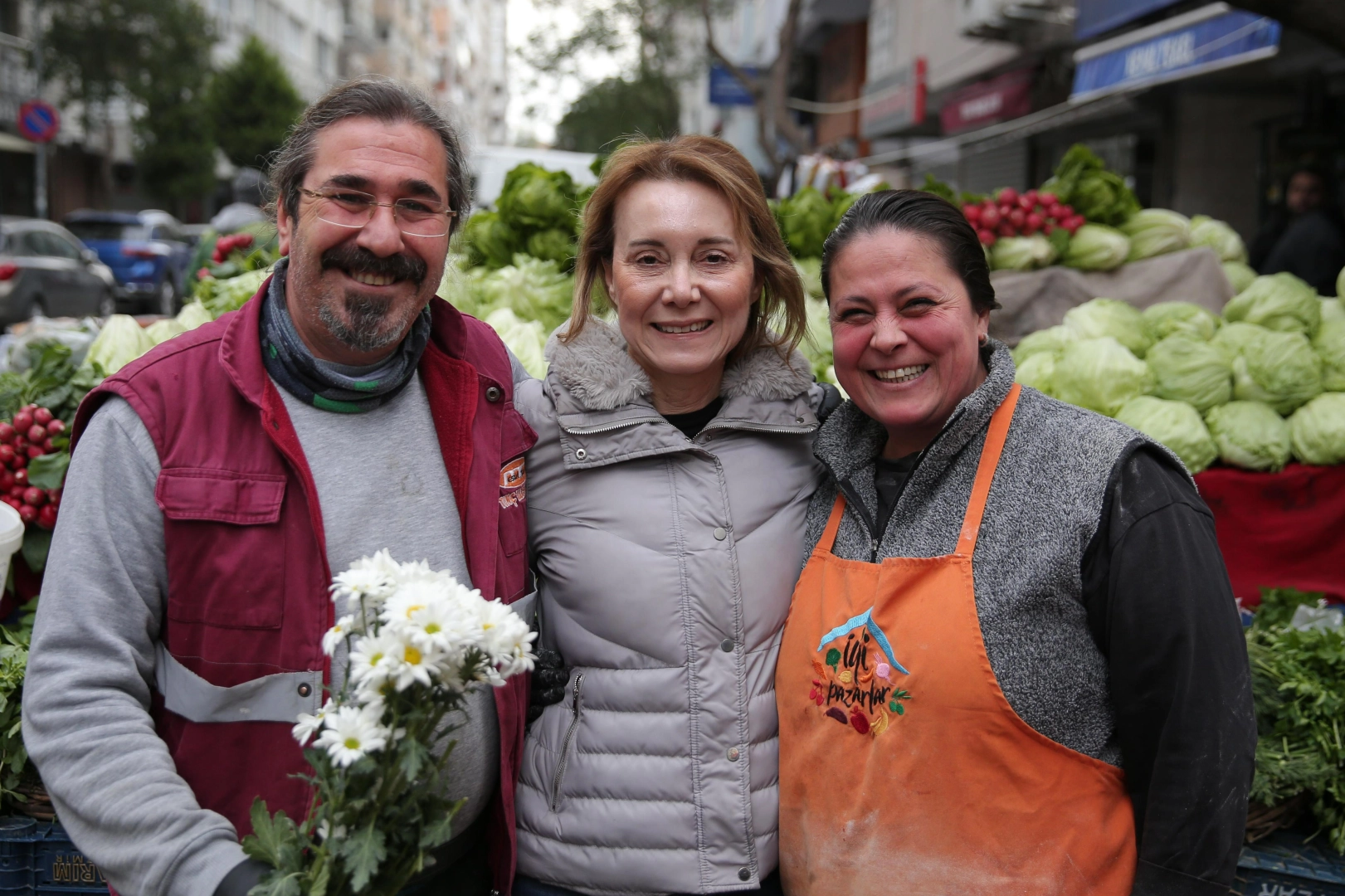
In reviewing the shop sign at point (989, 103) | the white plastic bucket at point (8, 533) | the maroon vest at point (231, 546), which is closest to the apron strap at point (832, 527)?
the maroon vest at point (231, 546)

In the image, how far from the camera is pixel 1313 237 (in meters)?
7.00

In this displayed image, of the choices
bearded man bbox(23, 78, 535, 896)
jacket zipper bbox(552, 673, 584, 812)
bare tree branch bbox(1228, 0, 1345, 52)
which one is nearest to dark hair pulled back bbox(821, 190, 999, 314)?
bearded man bbox(23, 78, 535, 896)

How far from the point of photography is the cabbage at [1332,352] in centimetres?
404

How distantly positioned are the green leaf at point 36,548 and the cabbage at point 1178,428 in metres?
3.68

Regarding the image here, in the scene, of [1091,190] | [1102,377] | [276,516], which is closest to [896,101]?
[1091,190]

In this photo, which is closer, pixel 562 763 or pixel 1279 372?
pixel 562 763

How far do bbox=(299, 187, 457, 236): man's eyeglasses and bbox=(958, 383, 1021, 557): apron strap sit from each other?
3.86 feet

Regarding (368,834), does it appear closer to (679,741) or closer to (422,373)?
(679,741)

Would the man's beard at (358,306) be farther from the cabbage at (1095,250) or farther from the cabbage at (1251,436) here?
the cabbage at (1095,250)

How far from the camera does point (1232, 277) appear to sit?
5.48 m

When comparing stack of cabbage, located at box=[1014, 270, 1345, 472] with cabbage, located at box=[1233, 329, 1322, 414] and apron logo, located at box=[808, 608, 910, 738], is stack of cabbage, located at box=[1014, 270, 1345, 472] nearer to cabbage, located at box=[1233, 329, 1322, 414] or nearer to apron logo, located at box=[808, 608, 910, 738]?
cabbage, located at box=[1233, 329, 1322, 414]

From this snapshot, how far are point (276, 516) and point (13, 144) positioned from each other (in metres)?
27.4

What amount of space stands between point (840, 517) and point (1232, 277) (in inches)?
175

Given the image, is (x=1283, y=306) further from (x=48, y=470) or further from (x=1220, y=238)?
(x=48, y=470)
